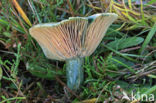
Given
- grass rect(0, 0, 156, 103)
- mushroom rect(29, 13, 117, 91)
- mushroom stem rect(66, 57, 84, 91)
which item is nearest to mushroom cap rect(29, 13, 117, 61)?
mushroom rect(29, 13, 117, 91)

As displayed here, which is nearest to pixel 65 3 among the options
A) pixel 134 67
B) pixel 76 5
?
pixel 76 5

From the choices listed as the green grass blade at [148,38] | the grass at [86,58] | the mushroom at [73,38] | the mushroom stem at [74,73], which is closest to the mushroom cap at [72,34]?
the mushroom at [73,38]

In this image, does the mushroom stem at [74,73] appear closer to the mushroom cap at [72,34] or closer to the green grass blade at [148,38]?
A: the mushroom cap at [72,34]

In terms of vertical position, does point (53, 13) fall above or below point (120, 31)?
above

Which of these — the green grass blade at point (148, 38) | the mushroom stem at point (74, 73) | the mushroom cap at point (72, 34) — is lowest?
the mushroom stem at point (74, 73)

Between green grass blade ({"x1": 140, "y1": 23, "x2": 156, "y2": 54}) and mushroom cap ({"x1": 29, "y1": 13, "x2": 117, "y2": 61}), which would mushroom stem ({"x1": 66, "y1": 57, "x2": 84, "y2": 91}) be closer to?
mushroom cap ({"x1": 29, "y1": 13, "x2": 117, "y2": 61})

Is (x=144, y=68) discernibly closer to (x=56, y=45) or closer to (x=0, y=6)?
(x=56, y=45)
